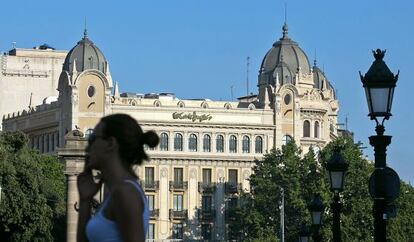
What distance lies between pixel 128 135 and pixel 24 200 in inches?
3088

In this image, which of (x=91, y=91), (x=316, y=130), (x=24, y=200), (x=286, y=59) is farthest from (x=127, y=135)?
(x=286, y=59)

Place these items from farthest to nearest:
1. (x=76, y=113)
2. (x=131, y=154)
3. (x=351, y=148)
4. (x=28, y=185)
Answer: (x=76, y=113) → (x=351, y=148) → (x=28, y=185) → (x=131, y=154)

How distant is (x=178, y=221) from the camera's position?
507 feet

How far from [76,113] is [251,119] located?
1591cm

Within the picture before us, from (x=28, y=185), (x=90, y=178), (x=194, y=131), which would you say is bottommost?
(x=90, y=178)

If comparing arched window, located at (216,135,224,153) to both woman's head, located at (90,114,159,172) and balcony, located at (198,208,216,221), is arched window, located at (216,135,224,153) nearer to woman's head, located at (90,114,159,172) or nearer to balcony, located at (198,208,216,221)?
balcony, located at (198,208,216,221)

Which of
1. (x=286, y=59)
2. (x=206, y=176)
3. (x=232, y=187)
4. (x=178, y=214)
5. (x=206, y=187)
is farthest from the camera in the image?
(x=286, y=59)

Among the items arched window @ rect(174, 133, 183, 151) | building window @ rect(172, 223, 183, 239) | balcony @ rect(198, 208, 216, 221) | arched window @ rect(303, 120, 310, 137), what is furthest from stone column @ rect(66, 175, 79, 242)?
arched window @ rect(303, 120, 310, 137)

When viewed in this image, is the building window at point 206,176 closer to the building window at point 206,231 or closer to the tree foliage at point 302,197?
the building window at point 206,231

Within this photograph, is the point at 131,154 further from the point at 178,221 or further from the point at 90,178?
the point at 178,221

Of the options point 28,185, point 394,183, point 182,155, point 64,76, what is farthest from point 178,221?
point 394,183

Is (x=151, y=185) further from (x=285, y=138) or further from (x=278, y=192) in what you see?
(x=278, y=192)

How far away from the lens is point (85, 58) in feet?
509

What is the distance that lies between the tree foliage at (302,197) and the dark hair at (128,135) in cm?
11299
